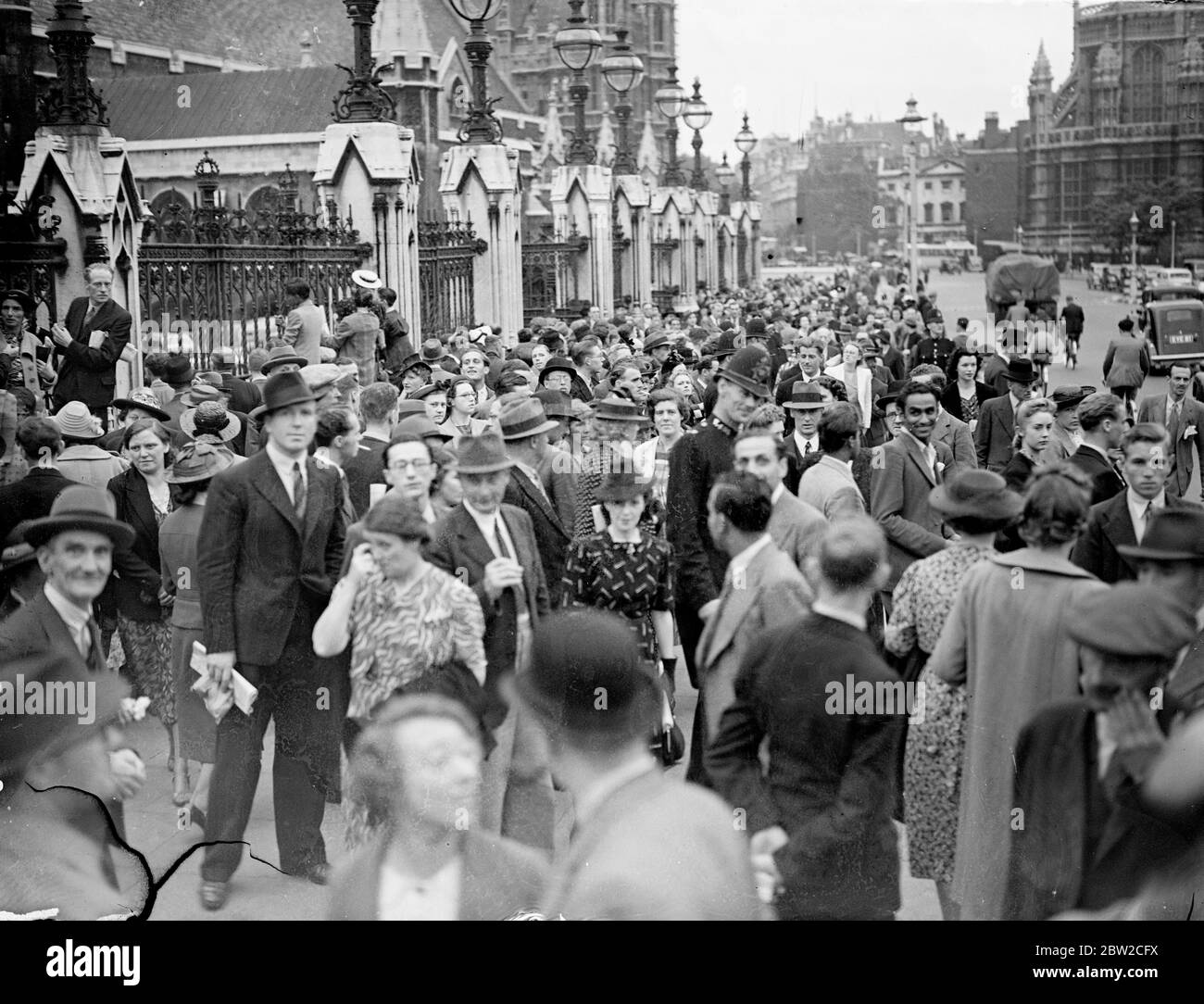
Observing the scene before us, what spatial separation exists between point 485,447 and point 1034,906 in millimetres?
2629

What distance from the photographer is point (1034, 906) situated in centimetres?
526

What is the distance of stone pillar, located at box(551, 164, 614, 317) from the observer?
26906mm

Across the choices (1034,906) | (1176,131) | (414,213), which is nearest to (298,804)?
(1034,906)

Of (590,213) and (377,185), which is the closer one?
(377,185)

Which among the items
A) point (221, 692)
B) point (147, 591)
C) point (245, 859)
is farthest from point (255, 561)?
point (245, 859)

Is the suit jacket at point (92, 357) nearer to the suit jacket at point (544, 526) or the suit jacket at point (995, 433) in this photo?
the suit jacket at point (544, 526)

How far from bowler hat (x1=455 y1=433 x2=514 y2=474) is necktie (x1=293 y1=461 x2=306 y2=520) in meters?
0.61

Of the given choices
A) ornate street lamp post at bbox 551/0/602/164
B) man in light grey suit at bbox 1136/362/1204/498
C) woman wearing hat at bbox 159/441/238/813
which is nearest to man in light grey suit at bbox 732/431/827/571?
woman wearing hat at bbox 159/441/238/813

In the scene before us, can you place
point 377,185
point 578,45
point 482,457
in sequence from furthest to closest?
point 578,45 < point 377,185 < point 482,457

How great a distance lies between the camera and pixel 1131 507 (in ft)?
21.5

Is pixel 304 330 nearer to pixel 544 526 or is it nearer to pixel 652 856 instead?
pixel 544 526

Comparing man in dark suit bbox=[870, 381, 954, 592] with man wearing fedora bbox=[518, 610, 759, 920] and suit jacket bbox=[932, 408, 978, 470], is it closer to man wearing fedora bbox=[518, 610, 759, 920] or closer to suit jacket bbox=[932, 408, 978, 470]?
suit jacket bbox=[932, 408, 978, 470]

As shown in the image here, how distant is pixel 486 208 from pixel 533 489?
48.4ft

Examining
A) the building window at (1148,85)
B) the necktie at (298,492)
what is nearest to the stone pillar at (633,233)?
the building window at (1148,85)
